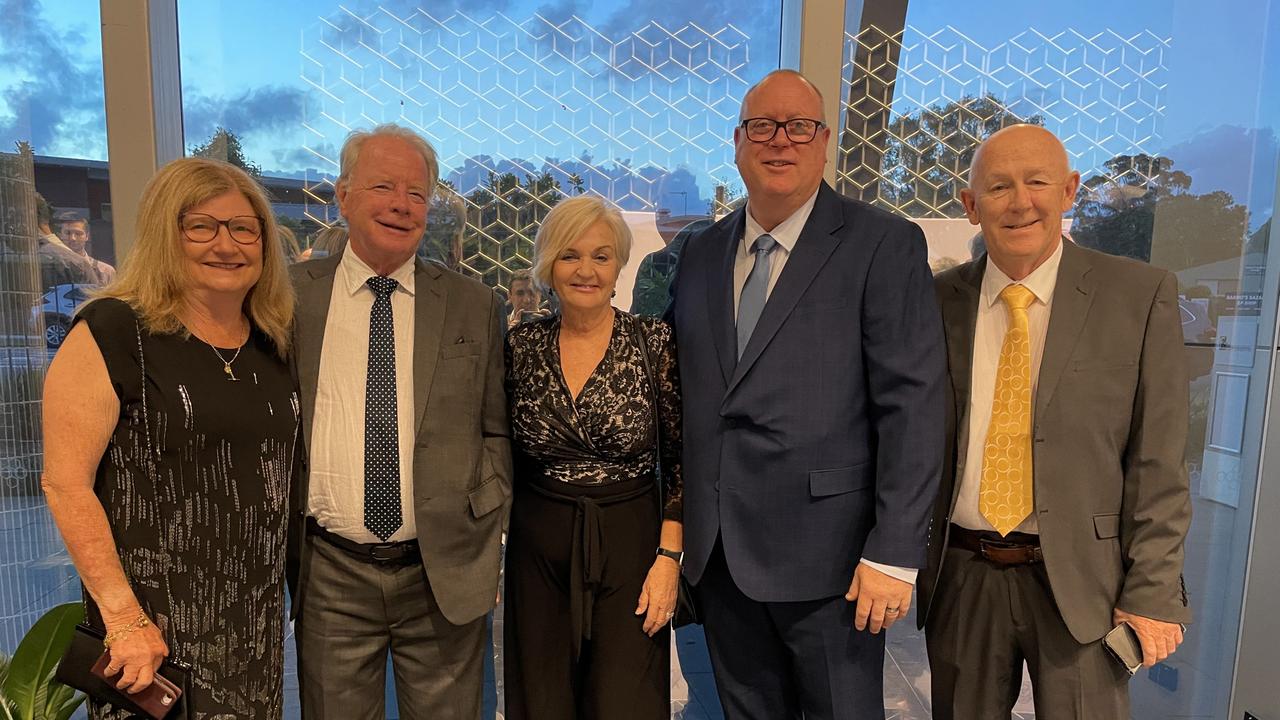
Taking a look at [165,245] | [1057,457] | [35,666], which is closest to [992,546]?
[1057,457]

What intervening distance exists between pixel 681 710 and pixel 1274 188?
2.86 metres

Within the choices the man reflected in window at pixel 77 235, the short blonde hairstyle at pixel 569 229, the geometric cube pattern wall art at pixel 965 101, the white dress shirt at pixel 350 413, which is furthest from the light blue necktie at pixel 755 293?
the man reflected in window at pixel 77 235

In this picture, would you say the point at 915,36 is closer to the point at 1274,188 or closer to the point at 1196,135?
the point at 1196,135

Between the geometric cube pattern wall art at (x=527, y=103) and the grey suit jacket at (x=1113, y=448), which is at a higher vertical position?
the geometric cube pattern wall art at (x=527, y=103)

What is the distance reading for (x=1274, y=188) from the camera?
2.30 metres

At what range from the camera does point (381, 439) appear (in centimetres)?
167

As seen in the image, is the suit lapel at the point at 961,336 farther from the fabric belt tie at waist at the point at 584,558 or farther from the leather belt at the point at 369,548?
the leather belt at the point at 369,548

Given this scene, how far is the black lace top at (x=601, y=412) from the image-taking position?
170cm

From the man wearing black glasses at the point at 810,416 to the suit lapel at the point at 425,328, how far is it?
0.65 meters

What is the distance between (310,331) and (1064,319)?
1828 mm

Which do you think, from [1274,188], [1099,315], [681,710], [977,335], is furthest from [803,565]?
[1274,188]

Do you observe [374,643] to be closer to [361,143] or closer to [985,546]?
[361,143]

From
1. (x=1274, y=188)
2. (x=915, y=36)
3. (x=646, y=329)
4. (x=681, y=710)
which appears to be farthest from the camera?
(x=681, y=710)

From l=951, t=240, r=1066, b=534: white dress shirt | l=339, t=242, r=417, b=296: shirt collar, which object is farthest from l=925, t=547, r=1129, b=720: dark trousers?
l=339, t=242, r=417, b=296: shirt collar
